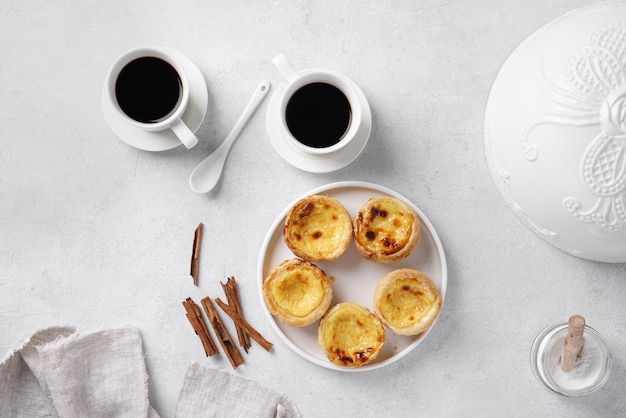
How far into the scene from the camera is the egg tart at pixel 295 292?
5.15 feet

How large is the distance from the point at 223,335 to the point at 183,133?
52cm

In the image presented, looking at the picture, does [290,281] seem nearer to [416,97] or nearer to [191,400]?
[191,400]

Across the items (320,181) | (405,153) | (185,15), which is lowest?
(320,181)

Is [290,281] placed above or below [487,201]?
below

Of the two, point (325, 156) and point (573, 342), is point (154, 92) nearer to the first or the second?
point (325, 156)

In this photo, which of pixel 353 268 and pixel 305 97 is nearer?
pixel 305 97

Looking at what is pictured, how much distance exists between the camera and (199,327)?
1688mm

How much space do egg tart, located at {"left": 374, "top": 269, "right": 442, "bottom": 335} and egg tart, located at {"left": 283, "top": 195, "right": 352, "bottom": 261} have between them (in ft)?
0.47

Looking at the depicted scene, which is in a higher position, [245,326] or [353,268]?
[353,268]

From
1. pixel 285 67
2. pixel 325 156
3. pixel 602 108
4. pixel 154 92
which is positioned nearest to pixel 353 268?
pixel 325 156

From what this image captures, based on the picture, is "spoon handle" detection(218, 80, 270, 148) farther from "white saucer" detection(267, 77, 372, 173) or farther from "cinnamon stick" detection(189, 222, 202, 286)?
"cinnamon stick" detection(189, 222, 202, 286)

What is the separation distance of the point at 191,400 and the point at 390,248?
25.1 inches

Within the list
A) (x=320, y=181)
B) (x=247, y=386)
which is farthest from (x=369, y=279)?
(x=247, y=386)

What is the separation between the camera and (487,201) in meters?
1.69
